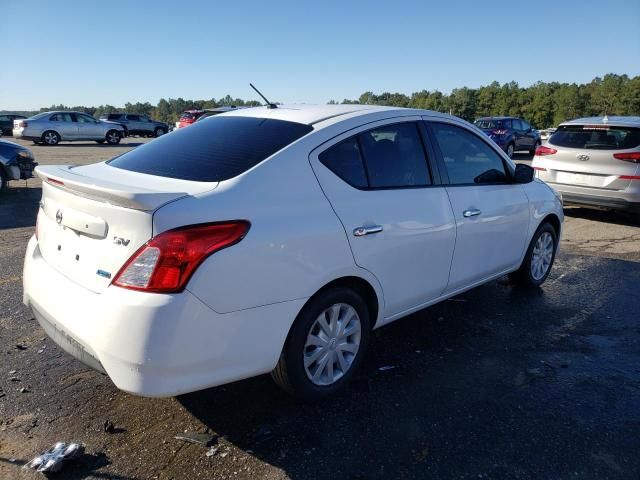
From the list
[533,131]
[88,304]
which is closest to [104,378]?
[88,304]

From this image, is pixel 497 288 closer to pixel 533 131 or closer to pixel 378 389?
pixel 378 389

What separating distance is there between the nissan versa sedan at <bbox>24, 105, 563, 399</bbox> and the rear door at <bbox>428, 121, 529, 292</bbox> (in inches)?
1.0

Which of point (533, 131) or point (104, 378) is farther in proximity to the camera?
point (533, 131)

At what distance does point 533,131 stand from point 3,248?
21.8 metres

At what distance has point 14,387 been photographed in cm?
318

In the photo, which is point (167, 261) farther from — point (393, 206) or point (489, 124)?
point (489, 124)

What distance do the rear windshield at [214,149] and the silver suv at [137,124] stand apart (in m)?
33.9

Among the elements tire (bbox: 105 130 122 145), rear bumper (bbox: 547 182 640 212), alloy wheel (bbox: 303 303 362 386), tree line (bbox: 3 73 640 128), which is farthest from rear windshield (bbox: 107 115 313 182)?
tree line (bbox: 3 73 640 128)

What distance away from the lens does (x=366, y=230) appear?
3.05m

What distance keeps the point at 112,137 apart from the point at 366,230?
27844 mm

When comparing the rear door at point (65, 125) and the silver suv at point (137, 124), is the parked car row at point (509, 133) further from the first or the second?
the silver suv at point (137, 124)

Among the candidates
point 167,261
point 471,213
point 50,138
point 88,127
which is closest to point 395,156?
point 471,213

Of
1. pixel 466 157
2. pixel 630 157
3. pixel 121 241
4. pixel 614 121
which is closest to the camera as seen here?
pixel 121 241

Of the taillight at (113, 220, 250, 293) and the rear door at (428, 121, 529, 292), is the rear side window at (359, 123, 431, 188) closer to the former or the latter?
the rear door at (428, 121, 529, 292)
